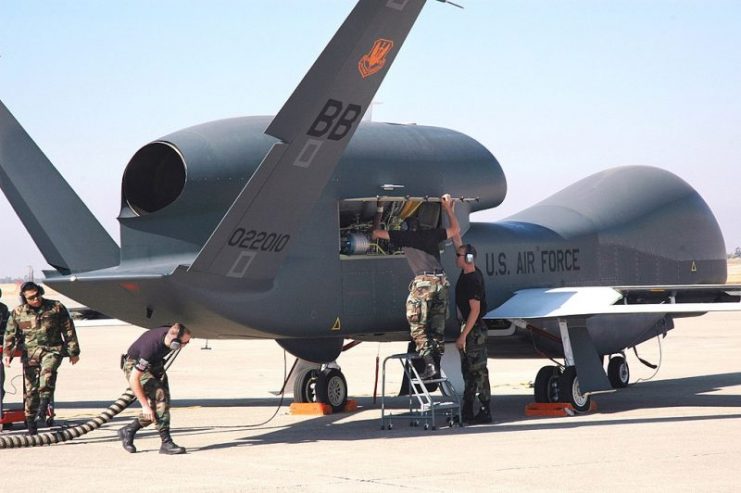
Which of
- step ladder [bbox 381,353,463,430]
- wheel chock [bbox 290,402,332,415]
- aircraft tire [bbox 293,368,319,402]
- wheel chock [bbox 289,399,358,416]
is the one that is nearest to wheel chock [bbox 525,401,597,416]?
step ladder [bbox 381,353,463,430]

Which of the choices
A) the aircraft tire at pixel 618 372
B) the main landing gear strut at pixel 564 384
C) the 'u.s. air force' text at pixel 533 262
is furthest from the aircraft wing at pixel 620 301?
the aircraft tire at pixel 618 372

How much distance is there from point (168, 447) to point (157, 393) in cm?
59

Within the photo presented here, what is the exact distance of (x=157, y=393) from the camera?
1259 centimetres

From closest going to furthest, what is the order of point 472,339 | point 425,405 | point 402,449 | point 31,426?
point 402,449 → point 31,426 → point 425,405 → point 472,339

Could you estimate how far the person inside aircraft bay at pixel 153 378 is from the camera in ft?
41.0

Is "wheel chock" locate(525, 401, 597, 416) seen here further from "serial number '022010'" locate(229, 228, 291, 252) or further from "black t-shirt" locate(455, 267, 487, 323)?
"serial number '022010'" locate(229, 228, 291, 252)

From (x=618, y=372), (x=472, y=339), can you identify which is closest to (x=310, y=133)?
(x=472, y=339)

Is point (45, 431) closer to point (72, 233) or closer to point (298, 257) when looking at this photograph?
point (72, 233)

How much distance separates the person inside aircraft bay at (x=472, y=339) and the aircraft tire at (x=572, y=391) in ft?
4.47

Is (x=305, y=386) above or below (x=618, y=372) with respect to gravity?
below

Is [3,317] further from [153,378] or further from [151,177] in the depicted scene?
[153,378]

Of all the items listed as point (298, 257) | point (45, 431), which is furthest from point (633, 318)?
point (45, 431)

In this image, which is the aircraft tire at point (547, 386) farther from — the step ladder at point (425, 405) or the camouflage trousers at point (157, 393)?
the camouflage trousers at point (157, 393)

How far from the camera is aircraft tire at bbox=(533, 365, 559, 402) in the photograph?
16375 millimetres
